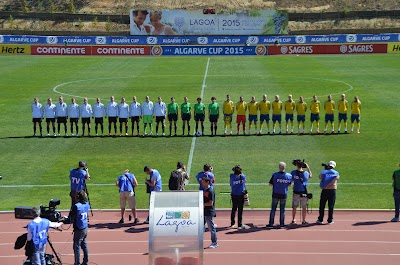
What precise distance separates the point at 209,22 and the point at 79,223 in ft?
226

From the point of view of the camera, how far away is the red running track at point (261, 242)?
16.0 metres

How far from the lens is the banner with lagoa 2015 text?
81.6 m

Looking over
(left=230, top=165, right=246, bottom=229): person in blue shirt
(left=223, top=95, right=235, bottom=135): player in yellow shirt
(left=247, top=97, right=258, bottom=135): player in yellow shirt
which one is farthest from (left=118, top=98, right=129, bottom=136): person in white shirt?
(left=230, top=165, right=246, bottom=229): person in blue shirt

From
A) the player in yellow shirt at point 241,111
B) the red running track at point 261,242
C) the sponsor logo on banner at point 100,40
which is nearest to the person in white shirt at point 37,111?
the player in yellow shirt at point 241,111

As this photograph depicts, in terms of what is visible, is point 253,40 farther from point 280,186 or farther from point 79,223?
point 79,223

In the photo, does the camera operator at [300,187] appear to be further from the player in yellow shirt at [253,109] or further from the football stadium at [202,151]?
the player in yellow shirt at [253,109]

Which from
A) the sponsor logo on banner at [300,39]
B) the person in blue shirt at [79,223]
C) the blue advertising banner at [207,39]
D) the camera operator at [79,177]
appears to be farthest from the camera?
the sponsor logo on banner at [300,39]

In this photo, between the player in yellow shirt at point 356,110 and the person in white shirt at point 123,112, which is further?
the player in yellow shirt at point 356,110

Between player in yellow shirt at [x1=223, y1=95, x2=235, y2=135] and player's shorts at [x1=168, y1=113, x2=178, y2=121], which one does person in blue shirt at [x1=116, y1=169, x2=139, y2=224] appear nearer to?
player's shorts at [x1=168, y1=113, x2=178, y2=121]

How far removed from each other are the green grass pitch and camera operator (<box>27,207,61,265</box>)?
6.69m

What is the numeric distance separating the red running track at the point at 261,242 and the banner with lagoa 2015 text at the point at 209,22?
6354 centimetres

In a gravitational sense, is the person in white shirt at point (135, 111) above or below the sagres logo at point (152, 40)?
above

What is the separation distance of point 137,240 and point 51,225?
12.2 feet

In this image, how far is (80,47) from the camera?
67438 millimetres
